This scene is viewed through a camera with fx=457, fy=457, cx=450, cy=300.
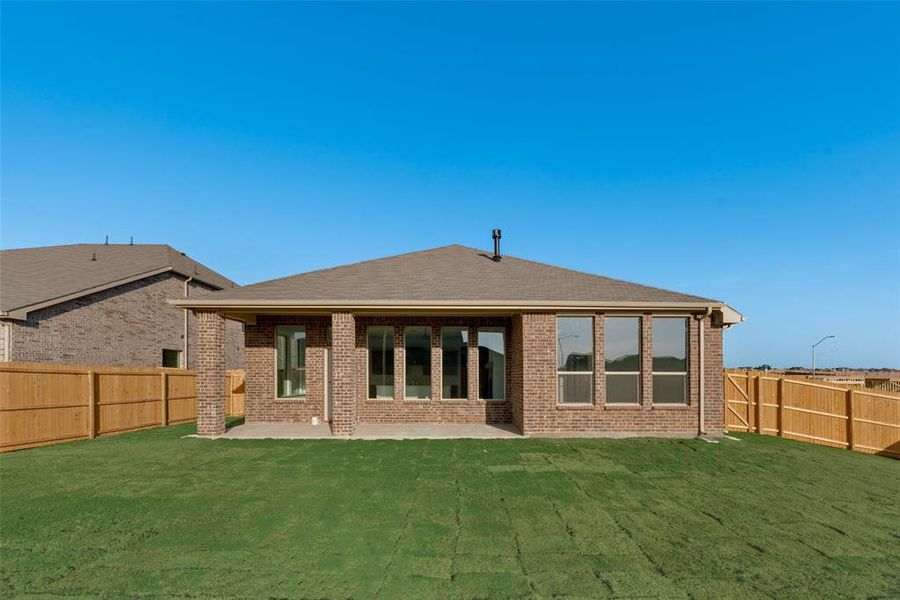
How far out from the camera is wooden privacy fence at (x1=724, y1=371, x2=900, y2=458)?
1086 cm

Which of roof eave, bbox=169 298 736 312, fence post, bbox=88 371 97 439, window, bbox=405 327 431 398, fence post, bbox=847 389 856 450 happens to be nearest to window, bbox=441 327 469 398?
window, bbox=405 327 431 398

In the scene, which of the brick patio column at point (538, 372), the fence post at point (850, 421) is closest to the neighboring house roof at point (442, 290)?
the brick patio column at point (538, 372)

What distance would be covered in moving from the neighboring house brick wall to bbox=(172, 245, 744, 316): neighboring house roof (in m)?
5.82

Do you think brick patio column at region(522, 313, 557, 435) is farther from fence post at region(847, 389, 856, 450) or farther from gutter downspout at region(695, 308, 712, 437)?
fence post at region(847, 389, 856, 450)

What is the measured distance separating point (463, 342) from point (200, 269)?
16.2 meters

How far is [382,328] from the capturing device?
12727 mm

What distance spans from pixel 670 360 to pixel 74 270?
20.4m

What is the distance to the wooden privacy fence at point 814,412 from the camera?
428 inches

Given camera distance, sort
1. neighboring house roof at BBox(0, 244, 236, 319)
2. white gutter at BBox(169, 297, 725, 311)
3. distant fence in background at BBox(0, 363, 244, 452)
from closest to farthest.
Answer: distant fence in background at BBox(0, 363, 244, 452)
white gutter at BBox(169, 297, 725, 311)
neighboring house roof at BBox(0, 244, 236, 319)

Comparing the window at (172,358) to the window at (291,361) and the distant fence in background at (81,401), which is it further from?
the window at (291,361)

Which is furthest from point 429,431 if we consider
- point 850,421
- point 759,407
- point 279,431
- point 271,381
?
point 850,421

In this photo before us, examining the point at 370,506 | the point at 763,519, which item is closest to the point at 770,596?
the point at 763,519

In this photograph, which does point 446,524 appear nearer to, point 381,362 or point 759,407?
point 381,362

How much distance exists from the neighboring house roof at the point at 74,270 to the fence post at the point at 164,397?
4.03 m
